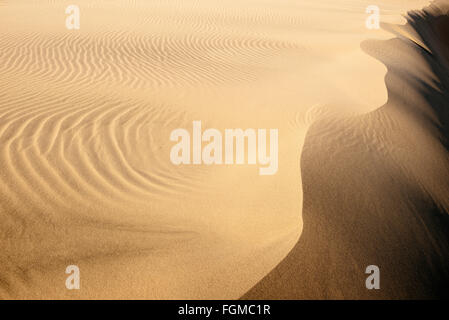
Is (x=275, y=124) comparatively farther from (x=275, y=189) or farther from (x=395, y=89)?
(x=395, y=89)

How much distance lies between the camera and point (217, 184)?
3531 mm

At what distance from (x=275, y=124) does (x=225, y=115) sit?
85 centimetres

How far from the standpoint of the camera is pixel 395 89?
6566 millimetres

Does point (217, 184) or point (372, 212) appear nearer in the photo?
point (372, 212)

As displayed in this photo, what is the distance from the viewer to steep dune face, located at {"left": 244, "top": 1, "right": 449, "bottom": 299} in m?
2.48

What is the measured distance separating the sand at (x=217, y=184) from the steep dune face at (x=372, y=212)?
2 cm

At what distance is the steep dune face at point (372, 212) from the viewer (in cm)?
248

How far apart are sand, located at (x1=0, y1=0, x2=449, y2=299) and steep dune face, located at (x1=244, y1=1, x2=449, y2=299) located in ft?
0.05

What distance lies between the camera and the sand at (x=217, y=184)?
2.47 m

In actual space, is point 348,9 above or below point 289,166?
above

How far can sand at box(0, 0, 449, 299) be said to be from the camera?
8.09 feet

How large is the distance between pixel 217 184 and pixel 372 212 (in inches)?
65.0

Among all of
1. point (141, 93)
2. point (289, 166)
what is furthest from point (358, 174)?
point (141, 93)

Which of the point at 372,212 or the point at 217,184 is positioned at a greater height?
the point at 217,184
